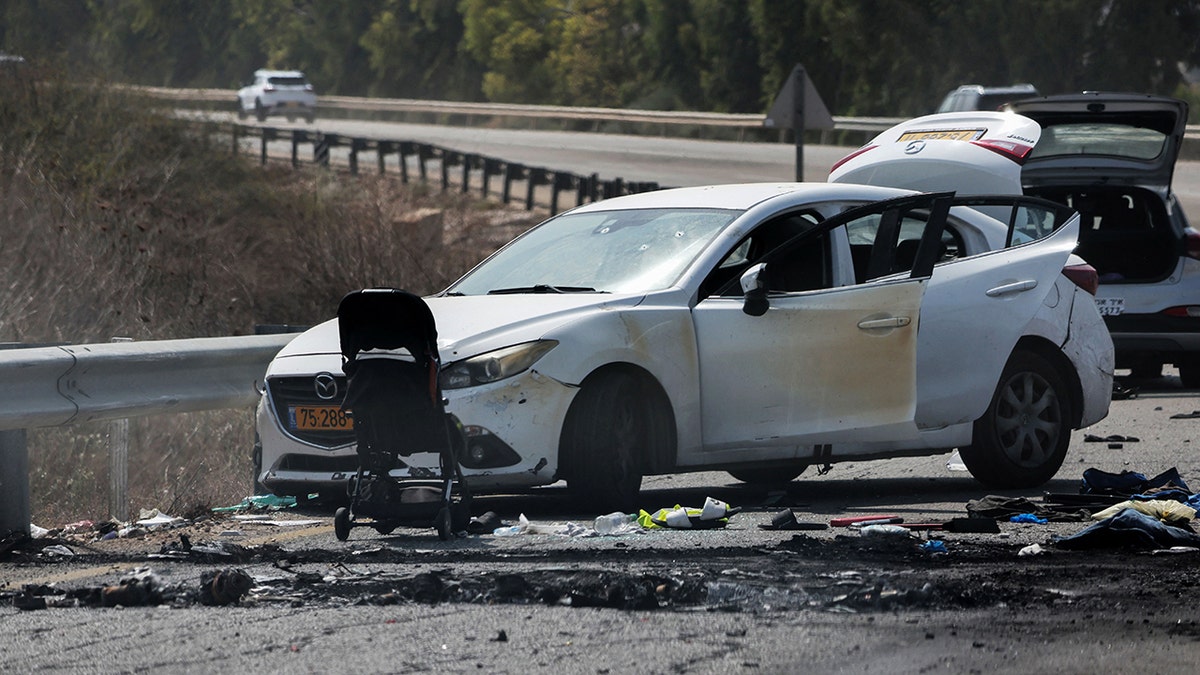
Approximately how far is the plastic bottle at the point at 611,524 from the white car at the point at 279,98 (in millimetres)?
59794

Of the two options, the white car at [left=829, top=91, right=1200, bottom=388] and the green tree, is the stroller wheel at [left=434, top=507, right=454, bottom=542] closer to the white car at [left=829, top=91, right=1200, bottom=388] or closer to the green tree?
the white car at [left=829, top=91, right=1200, bottom=388]

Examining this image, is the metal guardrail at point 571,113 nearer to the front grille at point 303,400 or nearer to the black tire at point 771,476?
the black tire at point 771,476

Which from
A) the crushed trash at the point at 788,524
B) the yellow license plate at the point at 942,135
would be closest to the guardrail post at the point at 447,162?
the yellow license plate at the point at 942,135

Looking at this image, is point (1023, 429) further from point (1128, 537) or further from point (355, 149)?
point (355, 149)

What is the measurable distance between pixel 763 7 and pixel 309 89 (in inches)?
688

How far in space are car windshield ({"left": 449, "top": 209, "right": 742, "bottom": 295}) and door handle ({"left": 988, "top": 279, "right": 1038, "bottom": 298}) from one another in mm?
1403

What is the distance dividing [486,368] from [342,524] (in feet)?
3.25

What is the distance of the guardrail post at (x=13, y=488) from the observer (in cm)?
782

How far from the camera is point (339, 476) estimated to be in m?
8.14

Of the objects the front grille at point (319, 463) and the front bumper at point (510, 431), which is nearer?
the front bumper at point (510, 431)

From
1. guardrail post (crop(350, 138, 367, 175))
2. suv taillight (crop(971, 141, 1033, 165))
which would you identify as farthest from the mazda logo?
guardrail post (crop(350, 138, 367, 175))

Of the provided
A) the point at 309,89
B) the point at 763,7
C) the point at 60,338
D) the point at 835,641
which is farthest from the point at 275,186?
the point at 763,7

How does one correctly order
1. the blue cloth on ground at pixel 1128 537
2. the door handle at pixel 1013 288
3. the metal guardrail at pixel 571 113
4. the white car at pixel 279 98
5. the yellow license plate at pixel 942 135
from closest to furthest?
1. the blue cloth on ground at pixel 1128 537
2. the door handle at pixel 1013 288
3. the yellow license plate at pixel 942 135
4. the metal guardrail at pixel 571 113
5. the white car at pixel 279 98

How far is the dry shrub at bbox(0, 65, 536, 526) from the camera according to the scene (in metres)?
12.3
